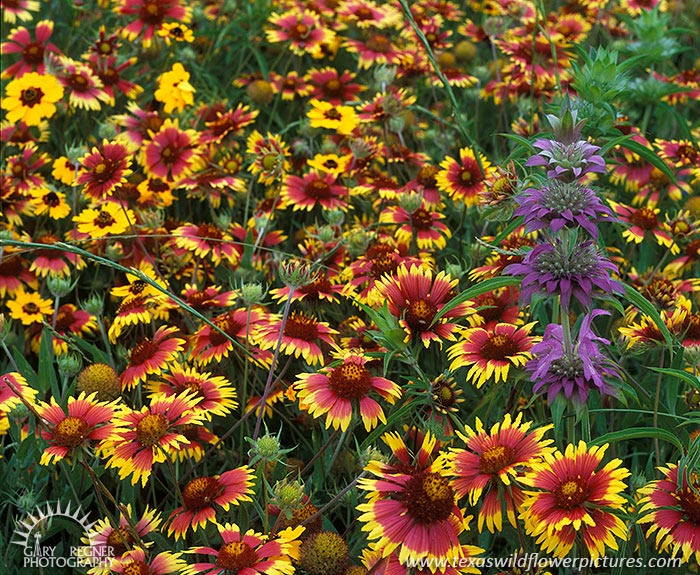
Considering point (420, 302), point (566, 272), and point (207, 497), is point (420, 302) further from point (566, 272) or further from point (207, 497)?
point (207, 497)

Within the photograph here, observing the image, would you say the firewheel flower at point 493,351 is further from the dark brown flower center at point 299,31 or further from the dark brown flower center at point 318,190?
the dark brown flower center at point 299,31

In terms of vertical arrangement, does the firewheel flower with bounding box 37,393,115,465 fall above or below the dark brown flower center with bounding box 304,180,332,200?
Result: above

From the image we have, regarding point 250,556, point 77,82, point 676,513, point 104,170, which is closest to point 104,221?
point 104,170

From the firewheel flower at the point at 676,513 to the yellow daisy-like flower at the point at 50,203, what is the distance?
1.62 metres

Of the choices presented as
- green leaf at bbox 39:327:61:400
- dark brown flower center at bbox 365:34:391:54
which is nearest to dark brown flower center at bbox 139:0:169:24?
dark brown flower center at bbox 365:34:391:54

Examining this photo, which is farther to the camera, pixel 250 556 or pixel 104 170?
pixel 104 170

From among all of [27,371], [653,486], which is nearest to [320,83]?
[27,371]

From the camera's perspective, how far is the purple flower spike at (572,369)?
1223 mm

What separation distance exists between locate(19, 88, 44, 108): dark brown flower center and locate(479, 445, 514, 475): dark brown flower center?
69.6 inches

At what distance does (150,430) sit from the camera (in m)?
1.33

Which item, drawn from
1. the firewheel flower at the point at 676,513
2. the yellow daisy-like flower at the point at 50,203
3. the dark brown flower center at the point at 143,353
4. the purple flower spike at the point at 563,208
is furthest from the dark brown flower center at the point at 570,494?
the yellow daisy-like flower at the point at 50,203

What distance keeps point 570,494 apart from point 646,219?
1.05m

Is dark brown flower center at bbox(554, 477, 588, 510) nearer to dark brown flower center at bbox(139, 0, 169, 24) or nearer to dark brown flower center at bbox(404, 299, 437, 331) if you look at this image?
dark brown flower center at bbox(404, 299, 437, 331)

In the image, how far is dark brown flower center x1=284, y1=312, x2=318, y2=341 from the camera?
1608 millimetres
